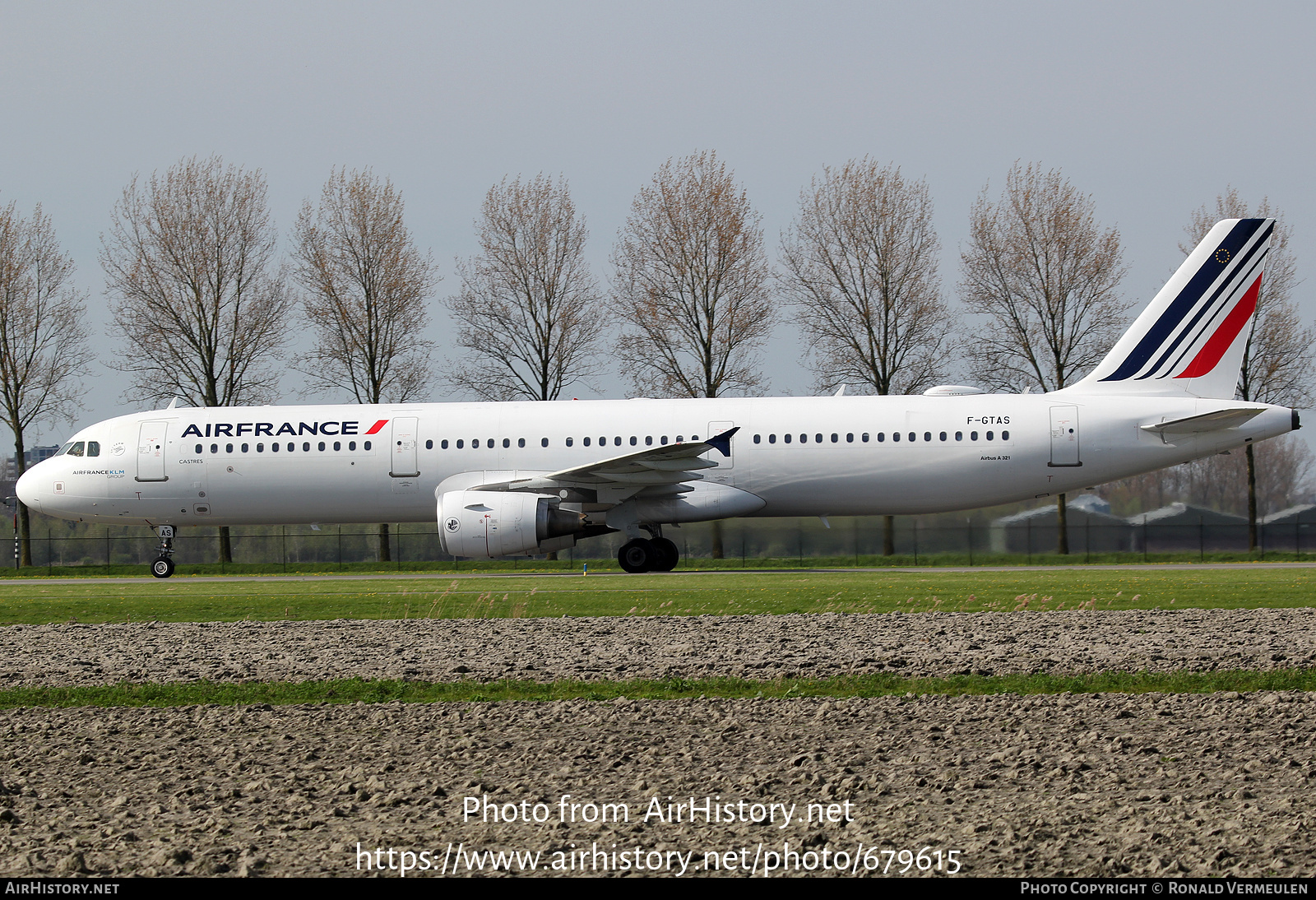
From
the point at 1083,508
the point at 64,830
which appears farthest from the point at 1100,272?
the point at 64,830

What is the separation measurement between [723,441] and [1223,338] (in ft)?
35.8

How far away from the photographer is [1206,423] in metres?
24.6

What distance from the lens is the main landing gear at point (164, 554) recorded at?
90.5 feet

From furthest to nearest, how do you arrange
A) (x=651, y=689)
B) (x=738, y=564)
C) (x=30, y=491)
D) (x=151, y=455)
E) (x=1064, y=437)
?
1. (x=738, y=564)
2. (x=30, y=491)
3. (x=151, y=455)
4. (x=1064, y=437)
5. (x=651, y=689)

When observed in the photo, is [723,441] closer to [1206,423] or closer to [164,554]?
[1206,423]

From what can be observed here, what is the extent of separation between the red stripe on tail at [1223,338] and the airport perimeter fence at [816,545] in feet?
24.2

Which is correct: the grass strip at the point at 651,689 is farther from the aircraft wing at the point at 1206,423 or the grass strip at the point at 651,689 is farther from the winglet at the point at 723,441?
the aircraft wing at the point at 1206,423

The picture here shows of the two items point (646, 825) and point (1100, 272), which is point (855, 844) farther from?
point (1100, 272)

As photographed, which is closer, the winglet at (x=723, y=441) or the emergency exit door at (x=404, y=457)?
the winglet at (x=723, y=441)

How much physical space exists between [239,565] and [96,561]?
1197 centimetres

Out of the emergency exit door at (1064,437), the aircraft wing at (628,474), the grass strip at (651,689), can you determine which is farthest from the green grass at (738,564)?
the grass strip at (651,689)

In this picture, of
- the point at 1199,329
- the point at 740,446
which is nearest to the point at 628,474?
the point at 740,446

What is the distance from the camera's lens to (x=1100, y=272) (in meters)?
39.2

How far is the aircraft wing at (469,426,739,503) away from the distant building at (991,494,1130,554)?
12.5 meters
